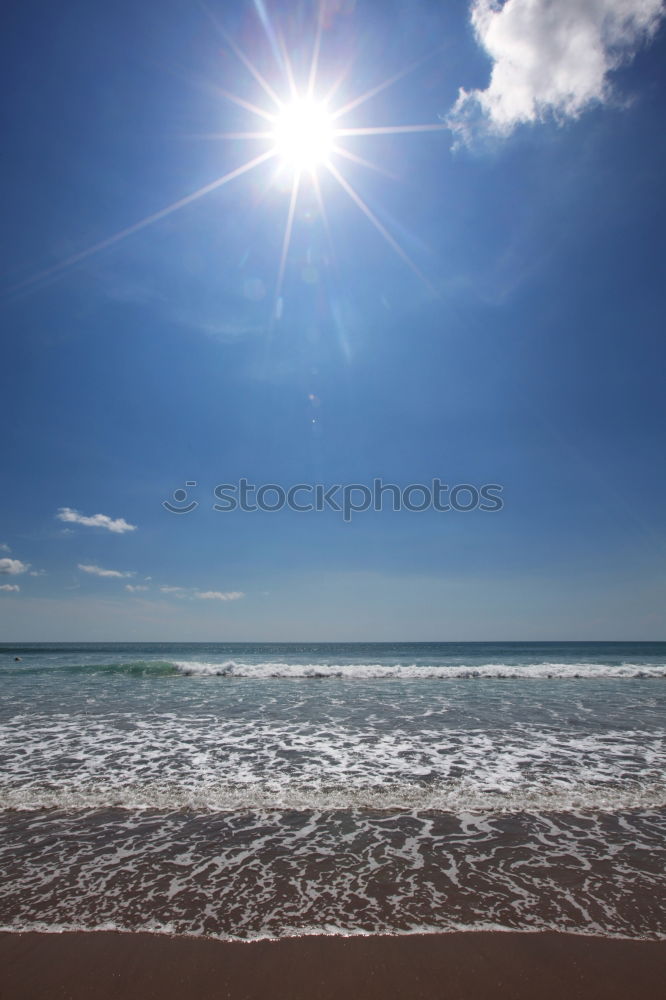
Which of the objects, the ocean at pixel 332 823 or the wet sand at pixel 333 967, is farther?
the ocean at pixel 332 823

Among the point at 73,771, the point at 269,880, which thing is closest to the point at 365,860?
the point at 269,880

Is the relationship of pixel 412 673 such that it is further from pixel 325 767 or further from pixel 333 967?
pixel 333 967

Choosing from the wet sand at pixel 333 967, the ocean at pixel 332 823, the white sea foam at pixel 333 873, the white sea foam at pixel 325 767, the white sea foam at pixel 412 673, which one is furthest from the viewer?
the white sea foam at pixel 412 673

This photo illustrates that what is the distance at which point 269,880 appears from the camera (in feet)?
15.3

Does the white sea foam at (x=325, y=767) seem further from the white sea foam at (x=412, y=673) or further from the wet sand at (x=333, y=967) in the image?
the white sea foam at (x=412, y=673)

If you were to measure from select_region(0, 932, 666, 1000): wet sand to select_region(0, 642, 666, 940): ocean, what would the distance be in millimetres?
169

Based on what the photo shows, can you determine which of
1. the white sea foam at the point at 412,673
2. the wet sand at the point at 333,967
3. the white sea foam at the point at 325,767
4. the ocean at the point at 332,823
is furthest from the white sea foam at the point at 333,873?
the white sea foam at the point at 412,673

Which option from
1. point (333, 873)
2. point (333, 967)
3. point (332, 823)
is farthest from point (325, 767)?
point (333, 967)

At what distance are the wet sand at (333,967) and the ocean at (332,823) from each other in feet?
0.55

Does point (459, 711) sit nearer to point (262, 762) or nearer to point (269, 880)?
point (262, 762)

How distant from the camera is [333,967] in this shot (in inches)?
138

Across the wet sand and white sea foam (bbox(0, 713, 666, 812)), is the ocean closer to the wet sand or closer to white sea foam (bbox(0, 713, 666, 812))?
white sea foam (bbox(0, 713, 666, 812))

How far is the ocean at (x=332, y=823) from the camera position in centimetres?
418

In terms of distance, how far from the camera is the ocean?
4184 millimetres
